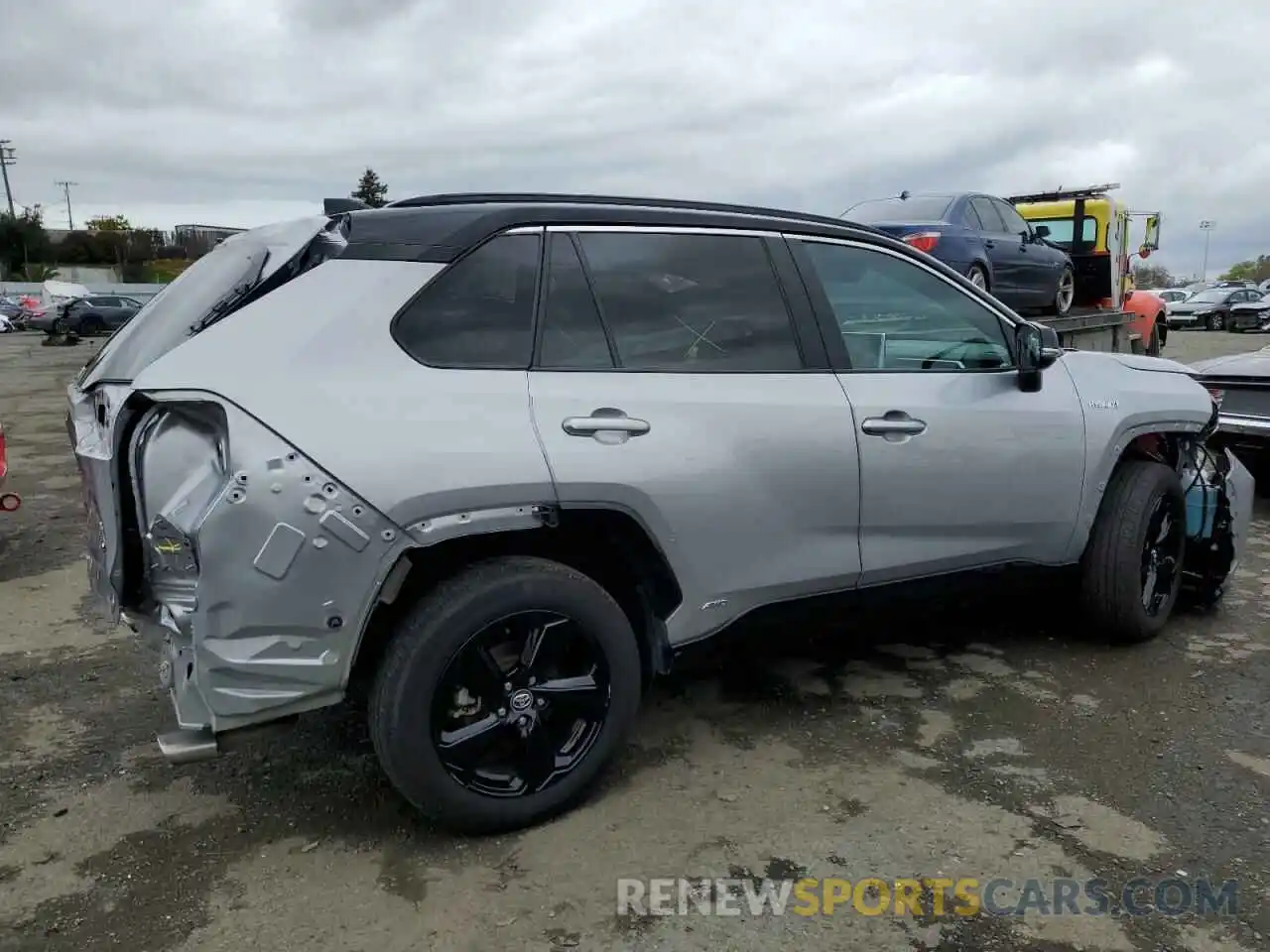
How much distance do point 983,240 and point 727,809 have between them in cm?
708

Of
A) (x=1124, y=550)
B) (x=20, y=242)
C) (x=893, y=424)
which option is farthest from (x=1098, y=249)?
(x=20, y=242)

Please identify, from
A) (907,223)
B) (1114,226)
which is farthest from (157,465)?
(1114,226)

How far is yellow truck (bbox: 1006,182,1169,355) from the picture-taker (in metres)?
12.1

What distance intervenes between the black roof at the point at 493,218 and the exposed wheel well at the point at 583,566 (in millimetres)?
816

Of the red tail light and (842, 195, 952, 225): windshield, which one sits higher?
(842, 195, 952, 225): windshield

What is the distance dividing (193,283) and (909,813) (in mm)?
2655

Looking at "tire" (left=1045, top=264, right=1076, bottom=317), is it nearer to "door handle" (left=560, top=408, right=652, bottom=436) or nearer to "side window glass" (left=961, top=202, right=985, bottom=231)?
"side window glass" (left=961, top=202, right=985, bottom=231)

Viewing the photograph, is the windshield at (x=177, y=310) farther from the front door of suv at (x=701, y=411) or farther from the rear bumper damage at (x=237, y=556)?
the front door of suv at (x=701, y=411)

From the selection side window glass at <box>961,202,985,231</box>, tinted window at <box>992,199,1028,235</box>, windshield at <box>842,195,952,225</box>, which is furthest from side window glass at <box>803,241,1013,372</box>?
tinted window at <box>992,199,1028,235</box>

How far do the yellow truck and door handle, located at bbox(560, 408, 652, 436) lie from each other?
30.1 ft

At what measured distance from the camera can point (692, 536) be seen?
3.06m

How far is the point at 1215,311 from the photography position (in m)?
31.6

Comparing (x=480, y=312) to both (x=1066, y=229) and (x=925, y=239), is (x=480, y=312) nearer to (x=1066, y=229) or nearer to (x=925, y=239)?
(x=925, y=239)

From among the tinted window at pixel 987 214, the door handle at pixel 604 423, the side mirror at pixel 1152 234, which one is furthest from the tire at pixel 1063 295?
the door handle at pixel 604 423
